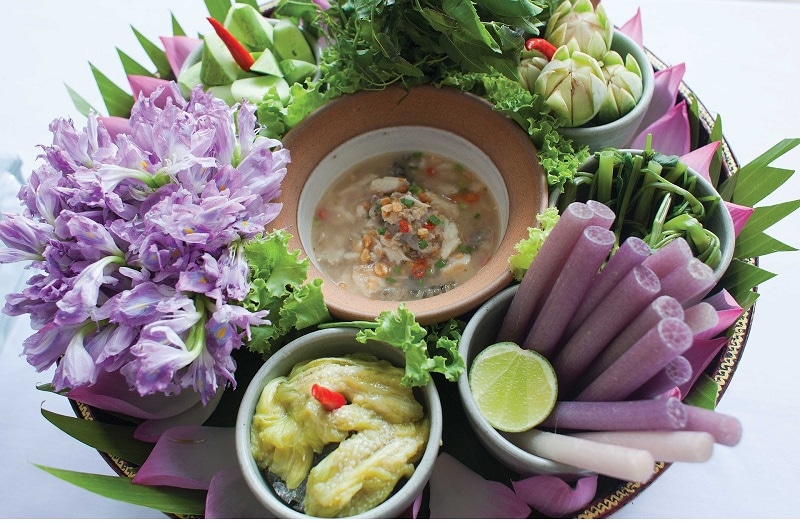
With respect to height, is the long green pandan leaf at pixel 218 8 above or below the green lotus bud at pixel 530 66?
above

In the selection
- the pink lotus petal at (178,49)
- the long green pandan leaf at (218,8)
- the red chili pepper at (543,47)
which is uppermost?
the long green pandan leaf at (218,8)

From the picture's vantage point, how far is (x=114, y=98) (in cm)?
204

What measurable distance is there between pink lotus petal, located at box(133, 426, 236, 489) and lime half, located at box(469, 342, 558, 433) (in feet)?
2.00

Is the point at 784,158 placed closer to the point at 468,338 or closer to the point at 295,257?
the point at 468,338

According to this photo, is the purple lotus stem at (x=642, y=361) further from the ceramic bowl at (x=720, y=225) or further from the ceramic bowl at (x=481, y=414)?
the ceramic bowl at (x=720, y=225)

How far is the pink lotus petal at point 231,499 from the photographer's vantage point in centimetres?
140

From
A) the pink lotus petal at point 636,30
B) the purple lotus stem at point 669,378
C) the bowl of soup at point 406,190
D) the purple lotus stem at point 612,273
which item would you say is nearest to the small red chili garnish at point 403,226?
the bowl of soup at point 406,190

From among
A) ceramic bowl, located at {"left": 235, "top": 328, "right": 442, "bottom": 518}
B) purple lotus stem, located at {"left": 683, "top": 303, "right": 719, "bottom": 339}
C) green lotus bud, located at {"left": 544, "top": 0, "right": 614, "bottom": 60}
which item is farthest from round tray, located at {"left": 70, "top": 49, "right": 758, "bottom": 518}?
green lotus bud, located at {"left": 544, "top": 0, "right": 614, "bottom": 60}

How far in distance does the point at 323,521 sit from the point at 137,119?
0.98m

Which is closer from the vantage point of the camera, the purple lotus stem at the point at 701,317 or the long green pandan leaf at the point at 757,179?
the purple lotus stem at the point at 701,317

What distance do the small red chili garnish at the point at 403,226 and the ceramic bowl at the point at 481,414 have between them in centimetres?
42

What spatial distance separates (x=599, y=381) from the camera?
132 centimetres

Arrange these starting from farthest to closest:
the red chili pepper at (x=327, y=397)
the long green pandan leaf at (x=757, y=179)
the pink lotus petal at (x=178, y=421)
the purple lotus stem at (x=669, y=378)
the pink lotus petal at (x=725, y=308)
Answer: the long green pandan leaf at (x=757, y=179) < the pink lotus petal at (x=178, y=421) < the pink lotus petal at (x=725, y=308) < the red chili pepper at (x=327, y=397) < the purple lotus stem at (x=669, y=378)

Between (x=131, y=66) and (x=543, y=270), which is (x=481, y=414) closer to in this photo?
(x=543, y=270)
